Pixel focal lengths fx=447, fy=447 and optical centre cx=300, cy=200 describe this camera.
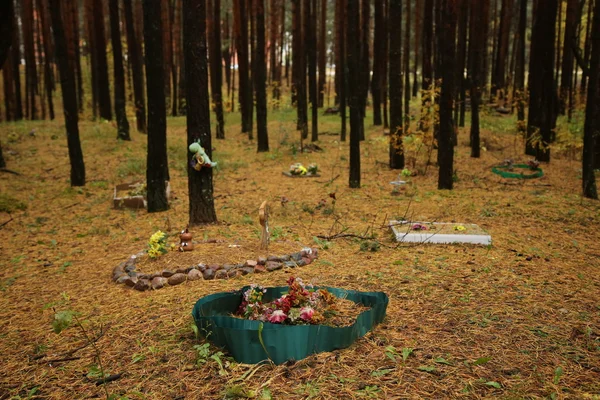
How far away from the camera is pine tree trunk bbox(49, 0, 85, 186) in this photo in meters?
9.45

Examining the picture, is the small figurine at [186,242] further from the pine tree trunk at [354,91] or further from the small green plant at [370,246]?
the pine tree trunk at [354,91]

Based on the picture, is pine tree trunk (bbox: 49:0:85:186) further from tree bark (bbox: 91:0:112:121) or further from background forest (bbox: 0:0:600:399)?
tree bark (bbox: 91:0:112:121)

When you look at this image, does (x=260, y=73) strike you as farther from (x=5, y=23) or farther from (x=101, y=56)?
(x=5, y=23)

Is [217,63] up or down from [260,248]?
up

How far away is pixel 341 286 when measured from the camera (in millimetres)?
4672

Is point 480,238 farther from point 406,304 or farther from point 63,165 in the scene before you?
point 63,165

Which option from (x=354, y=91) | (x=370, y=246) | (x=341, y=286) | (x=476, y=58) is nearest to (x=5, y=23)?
(x=341, y=286)

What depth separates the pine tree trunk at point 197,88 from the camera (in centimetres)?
656

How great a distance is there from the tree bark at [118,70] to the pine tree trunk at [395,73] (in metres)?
8.26

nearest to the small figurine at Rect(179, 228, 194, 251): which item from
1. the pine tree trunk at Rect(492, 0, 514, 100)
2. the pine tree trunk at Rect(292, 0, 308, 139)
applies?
the pine tree trunk at Rect(292, 0, 308, 139)

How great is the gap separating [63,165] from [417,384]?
12799mm

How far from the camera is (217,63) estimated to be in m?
17.9

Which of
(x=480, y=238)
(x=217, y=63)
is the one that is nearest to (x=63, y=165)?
(x=217, y=63)

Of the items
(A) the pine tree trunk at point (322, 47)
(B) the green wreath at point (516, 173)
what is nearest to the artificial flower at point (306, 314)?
(B) the green wreath at point (516, 173)
